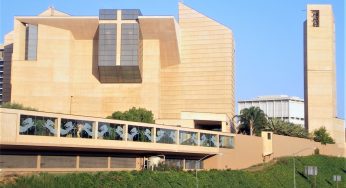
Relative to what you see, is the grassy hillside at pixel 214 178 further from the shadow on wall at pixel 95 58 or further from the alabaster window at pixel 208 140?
the shadow on wall at pixel 95 58

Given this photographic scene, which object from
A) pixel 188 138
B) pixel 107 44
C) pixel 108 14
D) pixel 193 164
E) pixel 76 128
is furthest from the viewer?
pixel 108 14

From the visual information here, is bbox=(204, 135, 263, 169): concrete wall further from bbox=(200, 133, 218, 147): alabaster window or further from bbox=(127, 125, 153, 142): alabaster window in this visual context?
bbox=(127, 125, 153, 142): alabaster window

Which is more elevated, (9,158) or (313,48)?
(313,48)

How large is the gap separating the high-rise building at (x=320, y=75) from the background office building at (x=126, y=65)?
1667 cm

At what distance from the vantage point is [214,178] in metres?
62.7

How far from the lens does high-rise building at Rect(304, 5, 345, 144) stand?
11881 centimetres

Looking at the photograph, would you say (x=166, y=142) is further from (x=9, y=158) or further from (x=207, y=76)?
(x=207, y=76)

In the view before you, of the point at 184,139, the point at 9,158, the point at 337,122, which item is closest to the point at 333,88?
the point at 337,122

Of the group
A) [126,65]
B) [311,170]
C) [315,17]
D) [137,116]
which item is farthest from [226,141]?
[315,17]

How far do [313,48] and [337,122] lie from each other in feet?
52.9

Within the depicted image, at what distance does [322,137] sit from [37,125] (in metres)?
71.1

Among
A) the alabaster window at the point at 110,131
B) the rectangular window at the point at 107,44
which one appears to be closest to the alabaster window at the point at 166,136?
the alabaster window at the point at 110,131

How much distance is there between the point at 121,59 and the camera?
10594 centimetres

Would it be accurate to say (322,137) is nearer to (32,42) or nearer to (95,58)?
(95,58)
